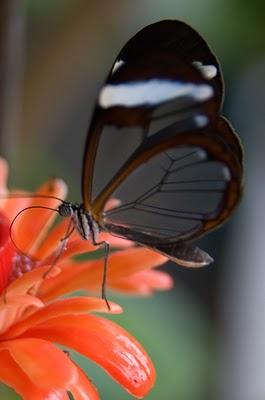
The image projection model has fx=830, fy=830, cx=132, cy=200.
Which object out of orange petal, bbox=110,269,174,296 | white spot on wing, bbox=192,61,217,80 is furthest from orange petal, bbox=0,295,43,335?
white spot on wing, bbox=192,61,217,80

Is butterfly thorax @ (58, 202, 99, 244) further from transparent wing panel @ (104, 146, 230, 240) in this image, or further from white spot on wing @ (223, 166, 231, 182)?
white spot on wing @ (223, 166, 231, 182)

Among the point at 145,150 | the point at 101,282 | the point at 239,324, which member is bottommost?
the point at 239,324

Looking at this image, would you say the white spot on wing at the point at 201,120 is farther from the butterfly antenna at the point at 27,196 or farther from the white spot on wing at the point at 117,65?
the butterfly antenna at the point at 27,196

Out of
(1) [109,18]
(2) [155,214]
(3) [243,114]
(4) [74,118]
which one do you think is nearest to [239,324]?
(3) [243,114]

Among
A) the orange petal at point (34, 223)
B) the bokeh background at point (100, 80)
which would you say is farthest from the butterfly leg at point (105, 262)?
the bokeh background at point (100, 80)

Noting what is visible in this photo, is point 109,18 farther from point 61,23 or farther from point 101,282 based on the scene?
point 101,282

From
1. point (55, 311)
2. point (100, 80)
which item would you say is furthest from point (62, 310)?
point (100, 80)
